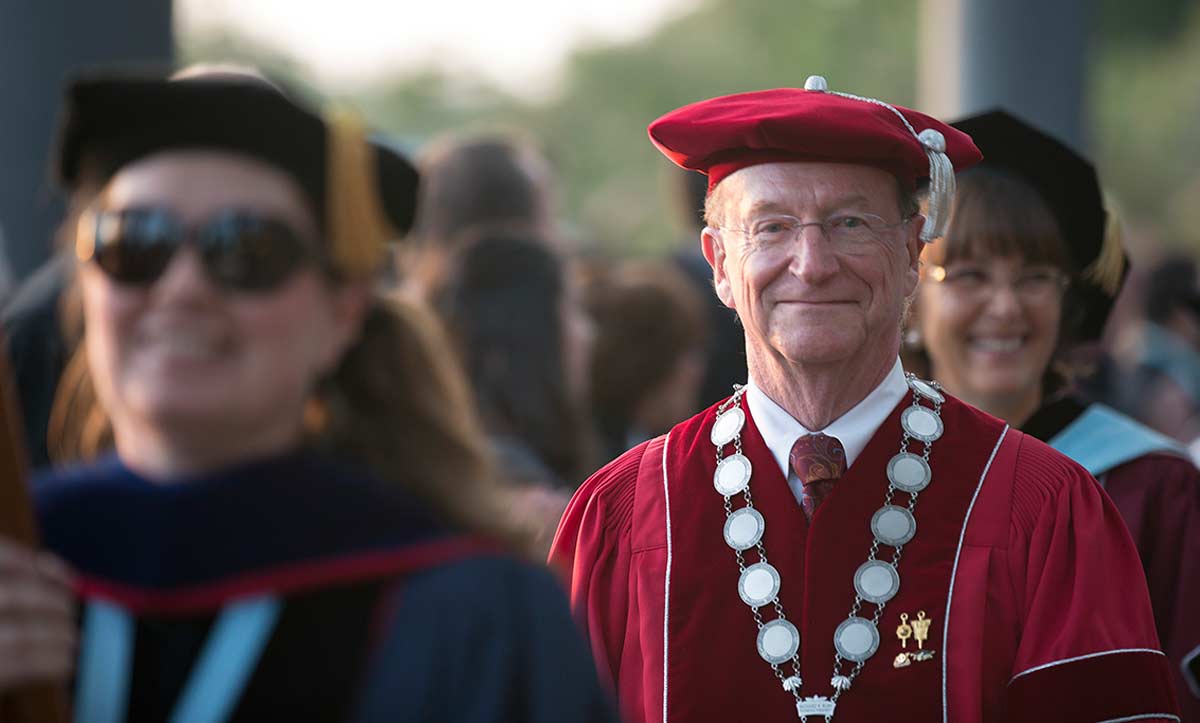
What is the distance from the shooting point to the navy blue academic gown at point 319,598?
2.06 m

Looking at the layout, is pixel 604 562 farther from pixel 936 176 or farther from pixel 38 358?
pixel 38 358

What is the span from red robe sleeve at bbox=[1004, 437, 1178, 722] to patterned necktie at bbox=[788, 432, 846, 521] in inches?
13.2

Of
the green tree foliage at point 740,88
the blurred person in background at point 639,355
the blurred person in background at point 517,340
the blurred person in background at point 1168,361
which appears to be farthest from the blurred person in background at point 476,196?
the green tree foliage at point 740,88

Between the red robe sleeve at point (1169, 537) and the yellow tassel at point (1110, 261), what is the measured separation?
45 centimetres

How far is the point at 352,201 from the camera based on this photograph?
2.20 metres

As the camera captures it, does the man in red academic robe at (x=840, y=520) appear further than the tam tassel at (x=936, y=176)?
No

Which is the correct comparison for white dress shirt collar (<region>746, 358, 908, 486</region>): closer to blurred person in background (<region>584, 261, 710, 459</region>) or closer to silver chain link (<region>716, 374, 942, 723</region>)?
silver chain link (<region>716, 374, 942, 723</region>)

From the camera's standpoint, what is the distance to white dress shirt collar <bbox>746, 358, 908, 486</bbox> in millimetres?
3264

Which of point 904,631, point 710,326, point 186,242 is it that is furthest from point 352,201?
point 710,326

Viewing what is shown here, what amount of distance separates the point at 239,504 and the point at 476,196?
3299mm

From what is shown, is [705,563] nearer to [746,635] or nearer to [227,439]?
[746,635]

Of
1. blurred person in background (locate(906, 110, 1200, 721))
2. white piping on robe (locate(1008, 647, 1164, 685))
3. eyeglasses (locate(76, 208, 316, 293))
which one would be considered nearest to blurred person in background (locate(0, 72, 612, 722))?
eyeglasses (locate(76, 208, 316, 293))

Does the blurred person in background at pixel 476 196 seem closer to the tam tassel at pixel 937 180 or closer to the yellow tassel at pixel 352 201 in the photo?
the tam tassel at pixel 937 180

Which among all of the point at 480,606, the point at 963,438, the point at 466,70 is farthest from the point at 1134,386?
the point at 466,70
